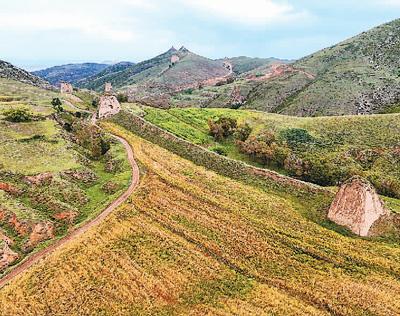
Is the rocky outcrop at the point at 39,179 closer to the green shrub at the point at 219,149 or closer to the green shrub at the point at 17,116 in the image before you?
the green shrub at the point at 17,116

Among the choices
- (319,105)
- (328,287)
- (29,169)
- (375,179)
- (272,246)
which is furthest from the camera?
(319,105)

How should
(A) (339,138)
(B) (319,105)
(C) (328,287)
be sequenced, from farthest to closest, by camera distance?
(B) (319,105)
(A) (339,138)
(C) (328,287)

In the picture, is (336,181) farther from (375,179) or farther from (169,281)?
(169,281)

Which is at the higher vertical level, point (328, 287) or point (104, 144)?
point (104, 144)

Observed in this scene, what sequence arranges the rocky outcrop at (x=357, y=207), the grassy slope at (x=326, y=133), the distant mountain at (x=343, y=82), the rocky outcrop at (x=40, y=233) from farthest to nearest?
the distant mountain at (x=343, y=82)
the grassy slope at (x=326, y=133)
the rocky outcrop at (x=357, y=207)
the rocky outcrop at (x=40, y=233)

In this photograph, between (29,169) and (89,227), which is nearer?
(89,227)

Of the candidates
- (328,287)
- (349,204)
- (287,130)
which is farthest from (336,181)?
(328,287)

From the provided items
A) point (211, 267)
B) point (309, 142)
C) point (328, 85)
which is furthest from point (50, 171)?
point (328, 85)

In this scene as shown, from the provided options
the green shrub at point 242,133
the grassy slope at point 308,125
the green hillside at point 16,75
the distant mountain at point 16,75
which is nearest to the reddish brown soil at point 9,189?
the grassy slope at point 308,125
